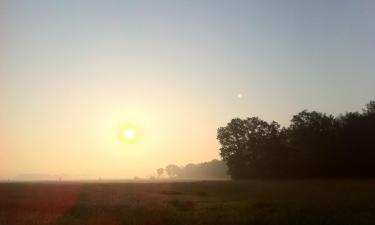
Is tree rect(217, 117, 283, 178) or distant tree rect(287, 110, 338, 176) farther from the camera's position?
tree rect(217, 117, 283, 178)

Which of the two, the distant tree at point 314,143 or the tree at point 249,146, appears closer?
the distant tree at point 314,143

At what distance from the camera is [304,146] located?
337 feet

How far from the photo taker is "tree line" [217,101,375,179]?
9638cm

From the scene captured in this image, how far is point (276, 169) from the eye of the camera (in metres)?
105

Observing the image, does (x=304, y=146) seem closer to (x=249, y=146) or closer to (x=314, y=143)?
(x=314, y=143)

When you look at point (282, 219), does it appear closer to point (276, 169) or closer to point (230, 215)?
point (230, 215)

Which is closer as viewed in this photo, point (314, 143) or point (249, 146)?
point (314, 143)

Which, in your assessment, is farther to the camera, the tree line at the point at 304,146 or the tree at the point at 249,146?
the tree at the point at 249,146

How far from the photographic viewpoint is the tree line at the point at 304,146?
9638cm

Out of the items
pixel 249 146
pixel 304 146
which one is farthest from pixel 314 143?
pixel 249 146

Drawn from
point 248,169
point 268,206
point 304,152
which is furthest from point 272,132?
point 268,206

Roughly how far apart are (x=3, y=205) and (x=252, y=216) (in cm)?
2576

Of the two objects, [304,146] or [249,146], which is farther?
[249,146]

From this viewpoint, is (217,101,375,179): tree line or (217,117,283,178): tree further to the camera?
(217,117,283,178): tree
